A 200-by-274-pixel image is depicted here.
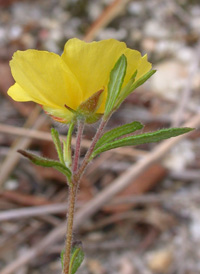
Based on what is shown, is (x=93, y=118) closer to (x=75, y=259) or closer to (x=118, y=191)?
(x=75, y=259)

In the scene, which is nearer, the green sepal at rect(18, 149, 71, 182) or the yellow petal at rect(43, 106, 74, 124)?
the green sepal at rect(18, 149, 71, 182)

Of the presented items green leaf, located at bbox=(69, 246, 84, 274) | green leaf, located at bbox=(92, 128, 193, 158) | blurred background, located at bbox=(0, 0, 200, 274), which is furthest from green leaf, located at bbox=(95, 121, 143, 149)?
blurred background, located at bbox=(0, 0, 200, 274)

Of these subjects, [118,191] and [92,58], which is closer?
[92,58]

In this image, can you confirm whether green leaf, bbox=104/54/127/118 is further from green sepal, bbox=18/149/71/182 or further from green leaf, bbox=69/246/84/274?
green leaf, bbox=69/246/84/274

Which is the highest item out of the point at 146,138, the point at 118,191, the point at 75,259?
Answer: the point at 118,191

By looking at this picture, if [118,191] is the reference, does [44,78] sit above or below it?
below

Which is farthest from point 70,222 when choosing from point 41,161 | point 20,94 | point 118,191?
point 118,191

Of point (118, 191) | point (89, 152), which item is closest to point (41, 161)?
point (89, 152)
